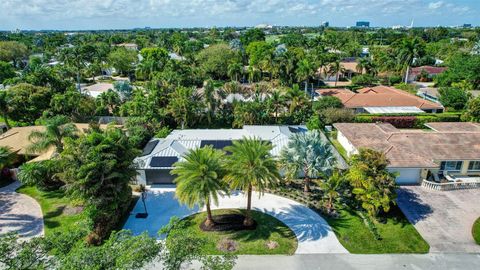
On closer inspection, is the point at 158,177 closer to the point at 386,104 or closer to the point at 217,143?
the point at 217,143

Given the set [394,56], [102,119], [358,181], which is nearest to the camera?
[358,181]

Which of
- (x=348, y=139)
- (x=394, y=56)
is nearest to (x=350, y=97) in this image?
(x=348, y=139)

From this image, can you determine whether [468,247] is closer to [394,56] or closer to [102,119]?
[102,119]

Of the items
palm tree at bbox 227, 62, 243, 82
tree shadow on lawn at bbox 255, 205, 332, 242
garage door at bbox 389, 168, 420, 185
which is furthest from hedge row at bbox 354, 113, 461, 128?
palm tree at bbox 227, 62, 243, 82

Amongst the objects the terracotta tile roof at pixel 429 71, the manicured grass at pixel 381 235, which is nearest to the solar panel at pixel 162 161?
the manicured grass at pixel 381 235

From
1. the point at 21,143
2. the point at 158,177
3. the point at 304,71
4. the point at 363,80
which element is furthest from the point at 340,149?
the point at 363,80

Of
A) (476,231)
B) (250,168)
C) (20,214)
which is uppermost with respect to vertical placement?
Answer: (250,168)
